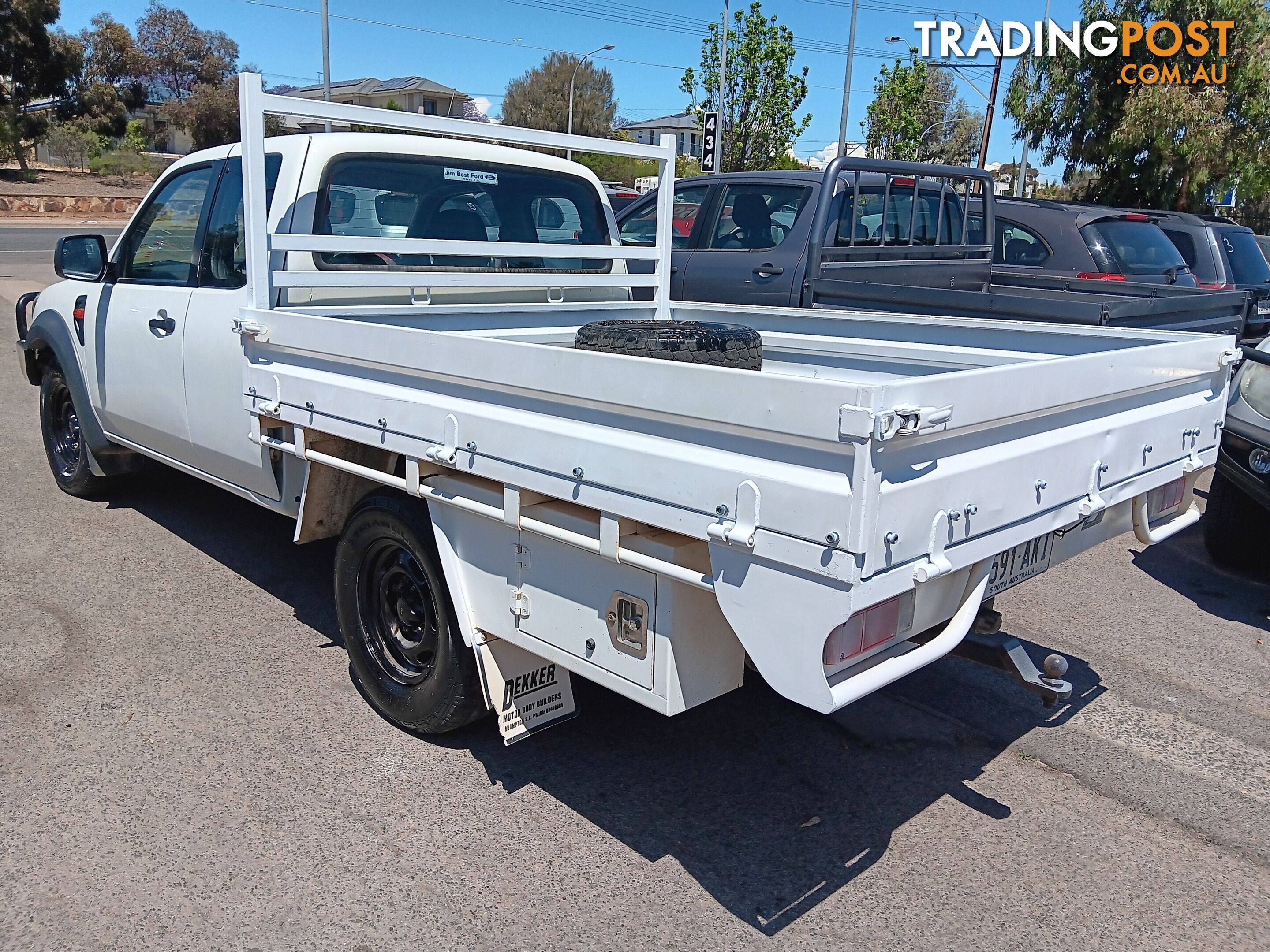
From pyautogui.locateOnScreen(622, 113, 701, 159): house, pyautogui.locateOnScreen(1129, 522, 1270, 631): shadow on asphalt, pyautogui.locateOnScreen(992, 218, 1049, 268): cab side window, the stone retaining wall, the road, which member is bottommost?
the road

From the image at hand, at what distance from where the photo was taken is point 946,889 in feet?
9.90

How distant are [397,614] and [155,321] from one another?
6.97ft

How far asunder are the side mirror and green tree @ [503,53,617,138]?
66033mm

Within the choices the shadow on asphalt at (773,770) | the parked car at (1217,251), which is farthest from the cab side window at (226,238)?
the parked car at (1217,251)

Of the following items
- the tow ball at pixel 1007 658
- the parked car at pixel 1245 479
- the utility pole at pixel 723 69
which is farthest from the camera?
the utility pole at pixel 723 69

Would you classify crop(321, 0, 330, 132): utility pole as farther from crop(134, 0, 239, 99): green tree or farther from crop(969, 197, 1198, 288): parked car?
crop(134, 0, 239, 99): green tree

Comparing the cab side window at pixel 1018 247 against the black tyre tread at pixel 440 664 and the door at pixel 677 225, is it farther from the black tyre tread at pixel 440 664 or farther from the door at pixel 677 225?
the black tyre tread at pixel 440 664

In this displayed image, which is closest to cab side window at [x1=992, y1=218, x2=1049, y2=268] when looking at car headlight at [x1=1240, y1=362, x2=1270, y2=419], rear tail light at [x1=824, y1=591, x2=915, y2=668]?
car headlight at [x1=1240, y1=362, x2=1270, y2=419]

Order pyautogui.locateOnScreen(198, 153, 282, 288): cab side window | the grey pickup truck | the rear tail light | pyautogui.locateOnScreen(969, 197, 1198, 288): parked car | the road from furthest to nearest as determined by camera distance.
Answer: pyautogui.locateOnScreen(969, 197, 1198, 288): parked car
the grey pickup truck
pyautogui.locateOnScreen(198, 153, 282, 288): cab side window
the road
the rear tail light

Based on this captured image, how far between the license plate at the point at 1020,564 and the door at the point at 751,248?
4392 millimetres

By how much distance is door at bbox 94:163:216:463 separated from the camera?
4.78m

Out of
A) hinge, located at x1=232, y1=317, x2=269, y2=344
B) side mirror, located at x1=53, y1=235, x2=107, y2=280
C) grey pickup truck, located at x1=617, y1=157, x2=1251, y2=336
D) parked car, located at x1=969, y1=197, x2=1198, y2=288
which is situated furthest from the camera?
parked car, located at x1=969, y1=197, x2=1198, y2=288

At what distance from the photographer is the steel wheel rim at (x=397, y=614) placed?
11.8ft

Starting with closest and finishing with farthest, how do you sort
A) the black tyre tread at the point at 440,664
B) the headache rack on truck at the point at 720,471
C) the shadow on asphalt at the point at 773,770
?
the headache rack on truck at the point at 720,471
the shadow on asphalt at the point at 773,770
the black tyre tread at the point at 440,664
